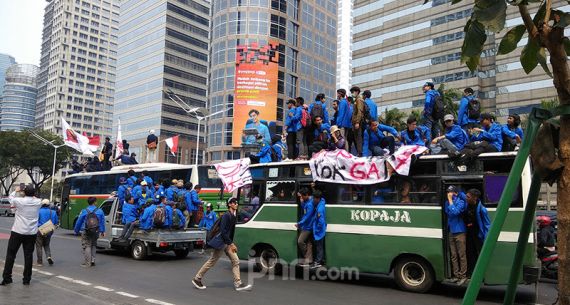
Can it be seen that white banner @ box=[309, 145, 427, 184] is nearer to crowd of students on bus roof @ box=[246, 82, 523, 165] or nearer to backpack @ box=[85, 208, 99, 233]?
crowd of students on bus roof @ box=[246, 82, 523, 165]

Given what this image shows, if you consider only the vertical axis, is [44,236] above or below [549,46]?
below

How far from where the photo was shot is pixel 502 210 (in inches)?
94.1

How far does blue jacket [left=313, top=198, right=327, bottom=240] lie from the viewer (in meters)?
10.3

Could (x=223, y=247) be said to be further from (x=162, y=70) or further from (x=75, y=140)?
(x=162, y=70)

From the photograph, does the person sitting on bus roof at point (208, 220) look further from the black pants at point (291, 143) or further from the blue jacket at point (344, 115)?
the blue jacket at point (344, 115)

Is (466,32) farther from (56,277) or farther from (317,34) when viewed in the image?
(317,34)

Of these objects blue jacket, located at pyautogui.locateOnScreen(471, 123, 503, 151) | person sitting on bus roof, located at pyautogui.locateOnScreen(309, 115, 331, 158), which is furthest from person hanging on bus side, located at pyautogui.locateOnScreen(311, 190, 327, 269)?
blue jacket, located at pyautogui.locateOnScreen(471, 123, 503, 151)

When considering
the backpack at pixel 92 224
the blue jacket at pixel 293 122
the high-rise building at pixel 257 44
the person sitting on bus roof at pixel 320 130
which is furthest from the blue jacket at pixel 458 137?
the high-rise building at pixel 257 44

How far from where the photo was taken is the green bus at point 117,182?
60.5 feet

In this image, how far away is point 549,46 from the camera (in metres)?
2.29

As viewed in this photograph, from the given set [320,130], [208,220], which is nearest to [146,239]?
[208,220]

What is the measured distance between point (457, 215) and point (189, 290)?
5.14 m

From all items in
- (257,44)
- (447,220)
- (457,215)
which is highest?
(257,44)

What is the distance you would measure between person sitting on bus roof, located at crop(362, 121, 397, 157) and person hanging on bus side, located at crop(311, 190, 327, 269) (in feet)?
6.04
